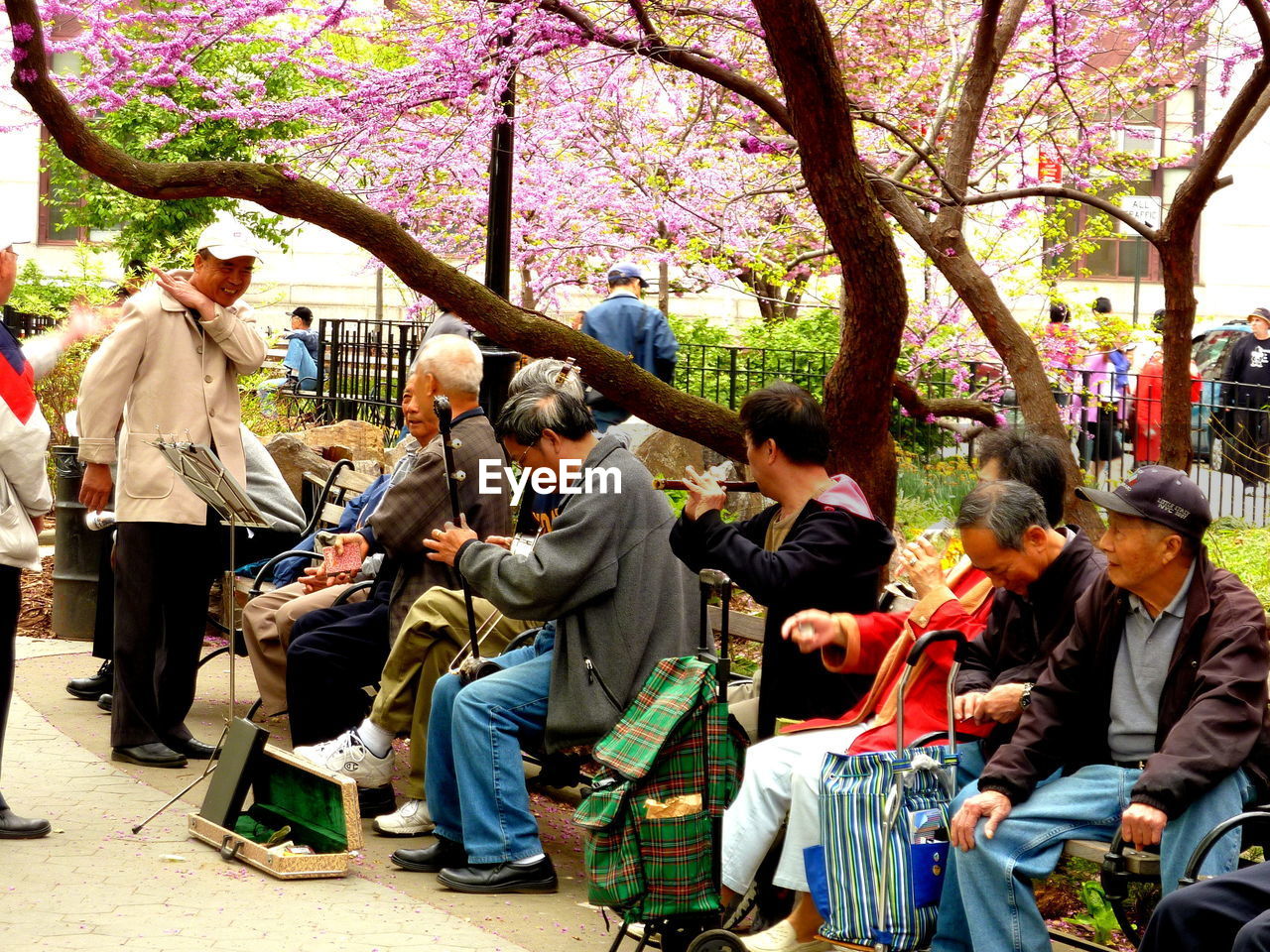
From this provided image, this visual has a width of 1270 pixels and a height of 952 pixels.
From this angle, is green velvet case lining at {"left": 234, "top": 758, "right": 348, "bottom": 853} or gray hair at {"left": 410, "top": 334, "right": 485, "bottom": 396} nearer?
green velvet case lining at {"left": 234, "top": 758, "right": 348, "bottom": 853}

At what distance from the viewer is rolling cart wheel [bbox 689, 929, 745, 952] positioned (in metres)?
4.05

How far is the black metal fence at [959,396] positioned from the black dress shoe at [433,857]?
7290 millimetres

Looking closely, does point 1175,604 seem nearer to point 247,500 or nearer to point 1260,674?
point 1260,674

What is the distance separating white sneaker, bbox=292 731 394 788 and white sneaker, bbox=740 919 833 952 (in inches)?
78.3

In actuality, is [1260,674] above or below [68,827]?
above

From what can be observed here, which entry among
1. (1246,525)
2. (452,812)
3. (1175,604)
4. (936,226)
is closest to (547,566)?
(452,812)

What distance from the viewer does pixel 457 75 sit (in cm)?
795

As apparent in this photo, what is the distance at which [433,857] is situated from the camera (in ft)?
17.4

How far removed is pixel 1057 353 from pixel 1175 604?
30.3 ft

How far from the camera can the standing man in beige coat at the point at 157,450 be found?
21.3ft

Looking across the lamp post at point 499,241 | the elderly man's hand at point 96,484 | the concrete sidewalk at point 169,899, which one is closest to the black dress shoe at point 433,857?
the concrete sidewalk at point 169,899

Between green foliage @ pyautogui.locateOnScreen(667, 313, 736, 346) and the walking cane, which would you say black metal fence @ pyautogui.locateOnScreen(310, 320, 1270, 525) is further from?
the walking cane

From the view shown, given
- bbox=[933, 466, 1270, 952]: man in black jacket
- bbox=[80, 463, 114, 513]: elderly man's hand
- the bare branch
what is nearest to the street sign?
the bare branch
